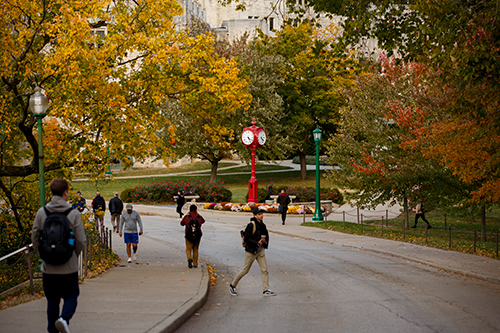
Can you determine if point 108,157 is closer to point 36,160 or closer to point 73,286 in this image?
point 36,160

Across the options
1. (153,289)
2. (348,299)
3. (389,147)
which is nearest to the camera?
(348,299)

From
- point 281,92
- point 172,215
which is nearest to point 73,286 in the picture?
point 172,215

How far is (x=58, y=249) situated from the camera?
637 centimetres

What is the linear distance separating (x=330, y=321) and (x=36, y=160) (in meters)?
9.26

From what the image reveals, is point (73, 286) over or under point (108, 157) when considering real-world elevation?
under

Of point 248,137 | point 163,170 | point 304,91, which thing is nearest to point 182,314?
point 248,137

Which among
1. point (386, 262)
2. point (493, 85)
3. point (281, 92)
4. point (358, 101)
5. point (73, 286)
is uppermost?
point (281, 92)

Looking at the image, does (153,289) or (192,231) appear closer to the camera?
(153,289)

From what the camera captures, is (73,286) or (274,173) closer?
(73,286)

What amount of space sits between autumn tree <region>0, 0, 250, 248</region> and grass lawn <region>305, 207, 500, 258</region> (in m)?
10.0

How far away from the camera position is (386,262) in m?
15.6

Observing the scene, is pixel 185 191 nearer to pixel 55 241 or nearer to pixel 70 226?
pixel 70 226

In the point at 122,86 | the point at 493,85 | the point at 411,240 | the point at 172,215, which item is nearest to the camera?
the point at 493,85

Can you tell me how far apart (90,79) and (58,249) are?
787cm
